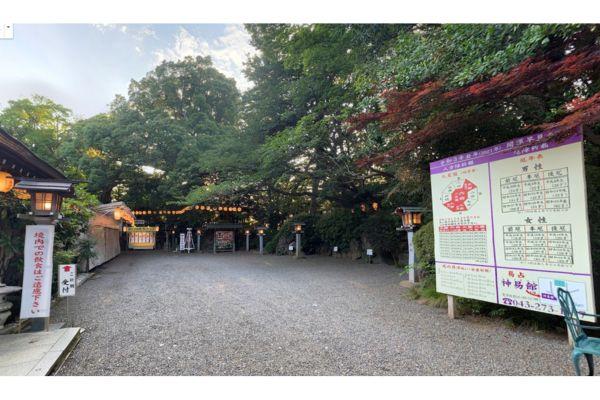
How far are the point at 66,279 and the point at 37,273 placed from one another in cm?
43

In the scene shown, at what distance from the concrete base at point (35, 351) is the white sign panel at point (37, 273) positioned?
0.29 metres

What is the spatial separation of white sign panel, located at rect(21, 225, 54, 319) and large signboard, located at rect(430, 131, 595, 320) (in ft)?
17.5

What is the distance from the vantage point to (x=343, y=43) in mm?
6859

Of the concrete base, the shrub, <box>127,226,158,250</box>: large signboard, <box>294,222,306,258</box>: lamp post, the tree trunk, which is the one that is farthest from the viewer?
<box>127,226,158,250</box>: large signboard

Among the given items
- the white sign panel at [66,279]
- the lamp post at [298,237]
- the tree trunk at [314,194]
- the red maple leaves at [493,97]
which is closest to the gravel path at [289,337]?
the white sign panel at [66,279]

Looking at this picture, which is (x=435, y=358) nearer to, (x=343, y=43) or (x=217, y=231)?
(x=343, y=43)

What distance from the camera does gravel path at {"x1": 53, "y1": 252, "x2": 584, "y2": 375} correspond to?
288 cm

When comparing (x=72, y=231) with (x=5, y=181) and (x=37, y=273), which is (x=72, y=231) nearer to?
(x=5, y=181)

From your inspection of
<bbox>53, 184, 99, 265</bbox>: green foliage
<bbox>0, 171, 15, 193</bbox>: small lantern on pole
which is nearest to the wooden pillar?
<bbox>53, 184, 99, 265</bbox>: green foliage

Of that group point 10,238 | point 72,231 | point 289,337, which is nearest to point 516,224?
point 289,337

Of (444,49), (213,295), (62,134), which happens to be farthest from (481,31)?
(62,134)

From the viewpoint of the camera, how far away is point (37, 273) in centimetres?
378

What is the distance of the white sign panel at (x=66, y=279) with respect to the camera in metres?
4.12

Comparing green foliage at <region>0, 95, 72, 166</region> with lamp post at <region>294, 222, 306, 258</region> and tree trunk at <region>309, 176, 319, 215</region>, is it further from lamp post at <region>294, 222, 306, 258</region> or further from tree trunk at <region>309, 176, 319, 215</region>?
tree trunk at <region>309, 176, 319, 215</region>
